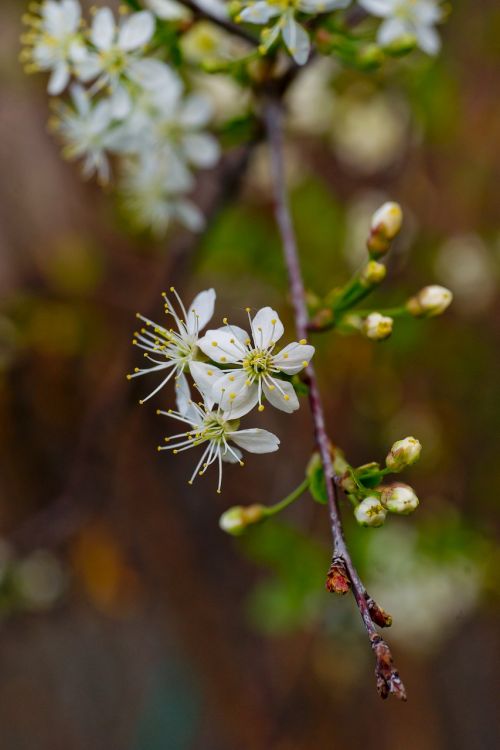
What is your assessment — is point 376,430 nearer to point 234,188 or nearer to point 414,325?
point 414,325

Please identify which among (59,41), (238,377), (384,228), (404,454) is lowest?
(404,454)

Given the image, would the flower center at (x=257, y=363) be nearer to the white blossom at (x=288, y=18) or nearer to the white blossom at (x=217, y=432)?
the white blossom at (x=217, y=432)

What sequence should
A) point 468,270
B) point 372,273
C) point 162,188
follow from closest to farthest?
point 372,273 → point 162,188 → point 468,270

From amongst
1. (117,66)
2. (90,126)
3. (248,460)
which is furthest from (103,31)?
(248,460)

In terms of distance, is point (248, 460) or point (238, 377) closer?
point (238, 377)

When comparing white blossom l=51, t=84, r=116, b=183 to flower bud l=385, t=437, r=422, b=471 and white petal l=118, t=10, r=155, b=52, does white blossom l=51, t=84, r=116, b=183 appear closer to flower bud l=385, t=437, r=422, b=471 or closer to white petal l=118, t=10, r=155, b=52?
white petal l=118, t=10, r=155, b=52

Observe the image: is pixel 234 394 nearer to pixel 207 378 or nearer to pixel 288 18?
pixel 207 378
